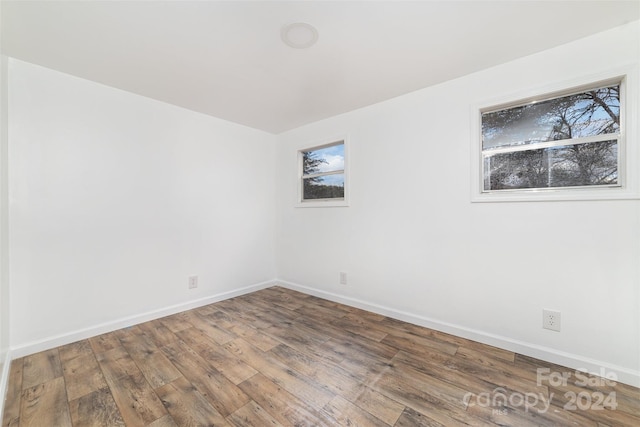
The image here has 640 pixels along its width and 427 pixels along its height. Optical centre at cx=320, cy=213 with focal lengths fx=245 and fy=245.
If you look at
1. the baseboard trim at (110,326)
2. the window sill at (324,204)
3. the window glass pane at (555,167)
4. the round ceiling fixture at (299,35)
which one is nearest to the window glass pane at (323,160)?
the window sill at (324,204)

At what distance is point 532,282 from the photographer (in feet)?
6.24

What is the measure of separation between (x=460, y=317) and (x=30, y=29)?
3.88m

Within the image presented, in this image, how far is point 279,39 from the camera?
173cm

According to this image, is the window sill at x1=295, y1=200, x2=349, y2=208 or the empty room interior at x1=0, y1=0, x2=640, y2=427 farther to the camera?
the window sill at x1=295, y1=200, x2=349, y2=208

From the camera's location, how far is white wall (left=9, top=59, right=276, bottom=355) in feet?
6.43

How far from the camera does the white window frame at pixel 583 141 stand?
159cm

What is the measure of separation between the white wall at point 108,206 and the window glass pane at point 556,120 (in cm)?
294

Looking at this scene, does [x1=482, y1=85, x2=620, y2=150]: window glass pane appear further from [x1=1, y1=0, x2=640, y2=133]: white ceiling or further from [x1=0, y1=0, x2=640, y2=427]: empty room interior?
[x1=1, y1=0, x2=640, y2=133]: white ceiling

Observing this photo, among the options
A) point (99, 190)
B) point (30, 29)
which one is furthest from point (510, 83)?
point (99, 190)

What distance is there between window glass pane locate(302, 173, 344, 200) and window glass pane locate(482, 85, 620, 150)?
160cm

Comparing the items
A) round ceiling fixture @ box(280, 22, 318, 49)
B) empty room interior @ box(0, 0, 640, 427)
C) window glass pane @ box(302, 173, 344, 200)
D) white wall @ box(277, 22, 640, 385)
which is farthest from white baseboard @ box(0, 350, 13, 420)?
window glass pane @ box(302, 173, 344, 200)

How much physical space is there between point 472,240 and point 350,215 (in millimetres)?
1286

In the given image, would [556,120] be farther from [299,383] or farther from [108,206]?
[108,206]

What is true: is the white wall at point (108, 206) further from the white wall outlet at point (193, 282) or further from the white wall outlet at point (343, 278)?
the white wall outlet at point (343, 278)
